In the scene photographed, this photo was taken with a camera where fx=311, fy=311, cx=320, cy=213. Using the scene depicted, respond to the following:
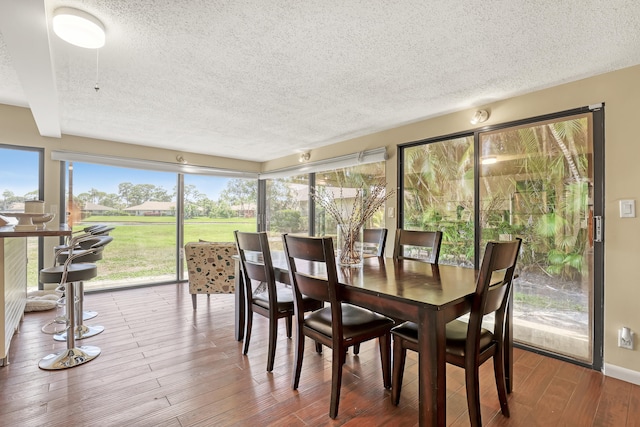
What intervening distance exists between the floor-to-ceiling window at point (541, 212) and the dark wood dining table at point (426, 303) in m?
1.06

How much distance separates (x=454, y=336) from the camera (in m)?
1.72

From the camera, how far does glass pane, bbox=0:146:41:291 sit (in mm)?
3803

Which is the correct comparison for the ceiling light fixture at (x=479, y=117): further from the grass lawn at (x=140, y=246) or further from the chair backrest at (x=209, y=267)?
the grass lawn at (x=140, y=246)

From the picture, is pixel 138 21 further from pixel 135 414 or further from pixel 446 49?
pixel 135 414

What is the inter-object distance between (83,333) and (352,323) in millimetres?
2638

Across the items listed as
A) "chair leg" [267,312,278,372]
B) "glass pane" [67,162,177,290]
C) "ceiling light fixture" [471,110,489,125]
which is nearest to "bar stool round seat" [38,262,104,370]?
"chair leg" [267,312,278,372]

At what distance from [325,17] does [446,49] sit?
874mm

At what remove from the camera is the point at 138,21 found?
5.84 ft

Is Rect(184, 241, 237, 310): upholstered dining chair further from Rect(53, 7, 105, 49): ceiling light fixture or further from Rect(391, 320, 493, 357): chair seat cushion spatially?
Rect(391, 320, 493, 357): chair seat cushion

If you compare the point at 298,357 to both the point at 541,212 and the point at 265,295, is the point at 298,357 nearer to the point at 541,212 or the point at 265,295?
the point at 265,295

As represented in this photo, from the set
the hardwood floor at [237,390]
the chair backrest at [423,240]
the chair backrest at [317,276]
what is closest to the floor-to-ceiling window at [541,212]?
the hardwood floor at [237,390]

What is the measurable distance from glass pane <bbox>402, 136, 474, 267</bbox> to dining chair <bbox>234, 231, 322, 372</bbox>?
177 centimetres

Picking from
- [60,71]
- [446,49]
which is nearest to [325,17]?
[446,49]

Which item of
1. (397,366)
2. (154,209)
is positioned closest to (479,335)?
(397,366)
